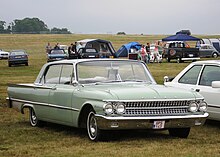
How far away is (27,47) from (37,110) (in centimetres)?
7363

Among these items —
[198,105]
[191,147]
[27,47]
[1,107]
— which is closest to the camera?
[191,147]

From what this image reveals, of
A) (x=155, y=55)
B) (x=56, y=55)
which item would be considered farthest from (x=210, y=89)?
(x=56, y=55)

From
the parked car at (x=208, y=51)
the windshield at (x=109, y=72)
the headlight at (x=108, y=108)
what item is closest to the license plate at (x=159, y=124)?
the headlight at (x=108, y=108)

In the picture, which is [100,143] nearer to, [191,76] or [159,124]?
[159,124]

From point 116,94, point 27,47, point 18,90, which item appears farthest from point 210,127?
point 27,47

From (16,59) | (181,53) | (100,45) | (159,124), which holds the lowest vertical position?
(16,59)

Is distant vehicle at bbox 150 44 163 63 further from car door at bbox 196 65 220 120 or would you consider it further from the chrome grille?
the chrome grille

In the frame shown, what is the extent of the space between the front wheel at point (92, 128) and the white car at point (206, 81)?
102 inches

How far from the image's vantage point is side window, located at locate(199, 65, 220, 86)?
11539 mm

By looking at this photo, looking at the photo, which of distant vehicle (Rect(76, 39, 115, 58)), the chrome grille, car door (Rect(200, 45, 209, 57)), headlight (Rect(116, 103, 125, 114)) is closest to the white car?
the chrome grille

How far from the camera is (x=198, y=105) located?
964 cm

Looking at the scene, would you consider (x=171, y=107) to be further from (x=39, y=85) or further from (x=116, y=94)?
(x=39, y=85)

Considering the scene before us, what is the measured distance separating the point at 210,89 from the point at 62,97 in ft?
9.46

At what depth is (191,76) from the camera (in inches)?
476
